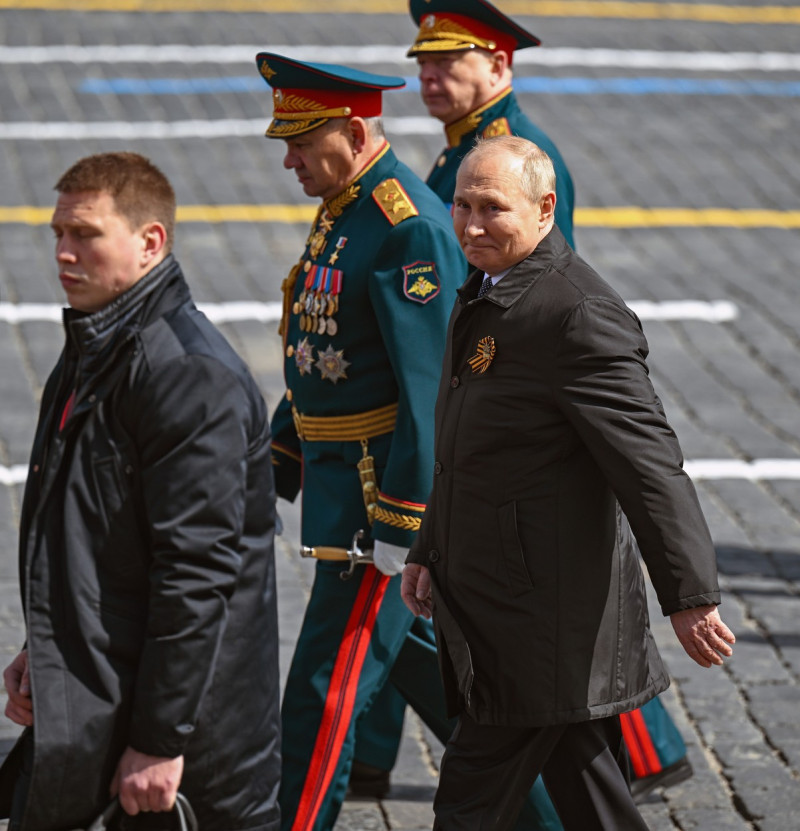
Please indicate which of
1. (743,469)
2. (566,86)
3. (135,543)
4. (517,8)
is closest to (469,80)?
(135,543)

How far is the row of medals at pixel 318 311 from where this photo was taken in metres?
4.14

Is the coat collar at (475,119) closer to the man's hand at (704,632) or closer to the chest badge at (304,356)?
the chest badge at (304,356)

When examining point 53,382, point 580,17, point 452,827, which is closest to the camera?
point 53,382

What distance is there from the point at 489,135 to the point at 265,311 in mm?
4571

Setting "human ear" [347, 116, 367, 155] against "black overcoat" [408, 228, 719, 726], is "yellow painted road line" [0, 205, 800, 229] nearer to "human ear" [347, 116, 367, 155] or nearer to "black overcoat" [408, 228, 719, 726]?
"human ear" [347, 116, 367, 155]

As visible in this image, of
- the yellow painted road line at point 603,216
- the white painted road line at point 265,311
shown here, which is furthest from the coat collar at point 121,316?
the yellow painted road line at point 603,216

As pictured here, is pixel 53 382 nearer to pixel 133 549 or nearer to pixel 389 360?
pixel 133 549

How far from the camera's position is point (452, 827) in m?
3.47

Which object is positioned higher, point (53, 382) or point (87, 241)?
point (87, 241)

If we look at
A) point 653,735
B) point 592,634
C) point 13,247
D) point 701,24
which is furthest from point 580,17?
point 592,634

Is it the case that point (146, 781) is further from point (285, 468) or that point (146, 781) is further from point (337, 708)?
point (285, 468)

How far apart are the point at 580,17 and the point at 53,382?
13.7m

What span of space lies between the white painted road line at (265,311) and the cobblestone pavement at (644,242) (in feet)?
0.27

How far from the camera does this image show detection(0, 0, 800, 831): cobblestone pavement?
17.1 ft
